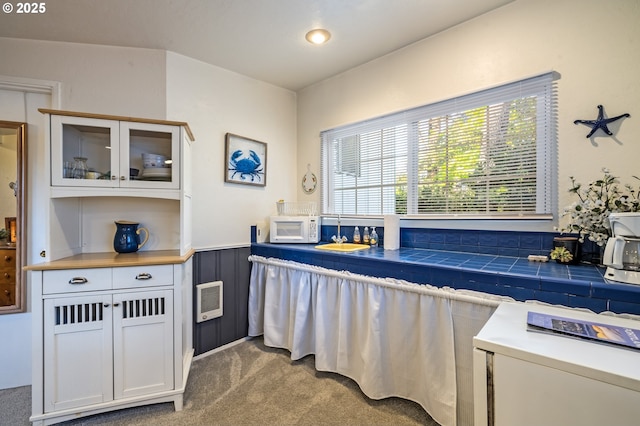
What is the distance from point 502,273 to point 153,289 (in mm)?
1995

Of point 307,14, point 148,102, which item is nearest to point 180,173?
point 148,102

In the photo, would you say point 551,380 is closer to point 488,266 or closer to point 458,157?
point 488,266

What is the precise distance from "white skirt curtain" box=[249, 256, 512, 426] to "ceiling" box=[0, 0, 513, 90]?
1.78 metres

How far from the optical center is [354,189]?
107 inches

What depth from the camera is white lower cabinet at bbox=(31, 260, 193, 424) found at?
1.57 meters

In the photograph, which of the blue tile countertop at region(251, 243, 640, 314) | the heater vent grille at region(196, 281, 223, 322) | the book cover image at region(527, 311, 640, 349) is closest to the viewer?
the book cover image at region(527, 311, 640, 349)

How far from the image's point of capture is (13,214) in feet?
6.61

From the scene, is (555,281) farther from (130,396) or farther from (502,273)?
(130,396)

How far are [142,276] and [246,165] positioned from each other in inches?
53.9

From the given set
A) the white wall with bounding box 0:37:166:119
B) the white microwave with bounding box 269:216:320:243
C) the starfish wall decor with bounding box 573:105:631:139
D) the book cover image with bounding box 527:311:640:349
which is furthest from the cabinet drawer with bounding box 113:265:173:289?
the starfish wall decor with bounding box 573:105:631:139

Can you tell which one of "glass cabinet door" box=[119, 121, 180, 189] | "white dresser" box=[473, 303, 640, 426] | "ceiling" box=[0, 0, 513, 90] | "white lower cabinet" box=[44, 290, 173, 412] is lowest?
"white lower cabinet" box=[44, 290, 173, 412]

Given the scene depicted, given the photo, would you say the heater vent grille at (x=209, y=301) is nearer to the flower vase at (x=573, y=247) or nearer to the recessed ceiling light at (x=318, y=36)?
the recessed ceiling light at (x=318, y=36)

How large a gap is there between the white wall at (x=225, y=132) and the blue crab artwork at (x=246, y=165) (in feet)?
0.31

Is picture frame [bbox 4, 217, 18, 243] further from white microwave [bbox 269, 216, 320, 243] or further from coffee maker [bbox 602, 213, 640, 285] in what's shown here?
coffee maker [bbox 602, 213, 640, 285]
